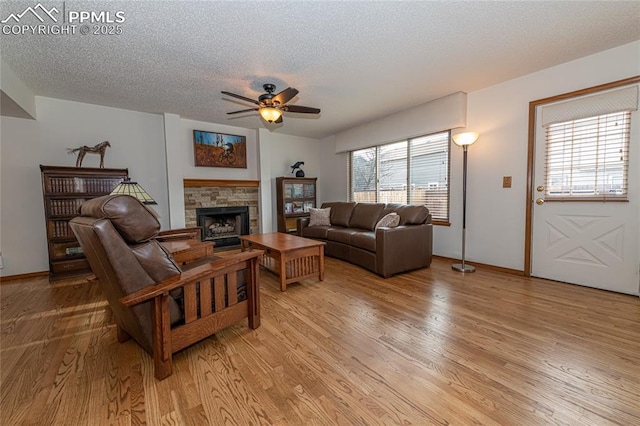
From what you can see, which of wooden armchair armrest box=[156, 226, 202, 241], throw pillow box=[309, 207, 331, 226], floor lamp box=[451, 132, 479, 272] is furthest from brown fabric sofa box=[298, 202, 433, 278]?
wooden armchair armrest box=[156, 226, 202, 241]

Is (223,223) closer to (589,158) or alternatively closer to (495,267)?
(495,267)

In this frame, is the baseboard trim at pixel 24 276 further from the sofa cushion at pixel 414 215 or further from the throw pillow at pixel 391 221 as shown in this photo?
the sofa cushion at pixel 414 215

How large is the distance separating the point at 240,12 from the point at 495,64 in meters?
2.66

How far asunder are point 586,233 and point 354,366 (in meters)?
3.01

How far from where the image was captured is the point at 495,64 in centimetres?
279

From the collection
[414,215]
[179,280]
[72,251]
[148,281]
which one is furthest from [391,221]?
[72,251]

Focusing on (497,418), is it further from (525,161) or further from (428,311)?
(525,161)

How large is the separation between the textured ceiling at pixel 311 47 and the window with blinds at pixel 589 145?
20.4 inches

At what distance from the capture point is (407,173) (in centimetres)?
455

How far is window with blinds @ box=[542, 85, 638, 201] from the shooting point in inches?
99.6

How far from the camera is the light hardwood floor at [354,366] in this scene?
1.24 metres

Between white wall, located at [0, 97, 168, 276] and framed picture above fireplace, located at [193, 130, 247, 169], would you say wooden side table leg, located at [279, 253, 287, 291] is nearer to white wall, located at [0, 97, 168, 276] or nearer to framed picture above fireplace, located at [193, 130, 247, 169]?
framed picture above fireplace, located at [193, 130, 247, 169]

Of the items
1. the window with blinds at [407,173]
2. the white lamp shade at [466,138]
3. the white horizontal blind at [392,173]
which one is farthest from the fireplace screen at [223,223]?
the white lamp shade at [466,138]

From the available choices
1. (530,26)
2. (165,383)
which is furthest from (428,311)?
(530,26)
